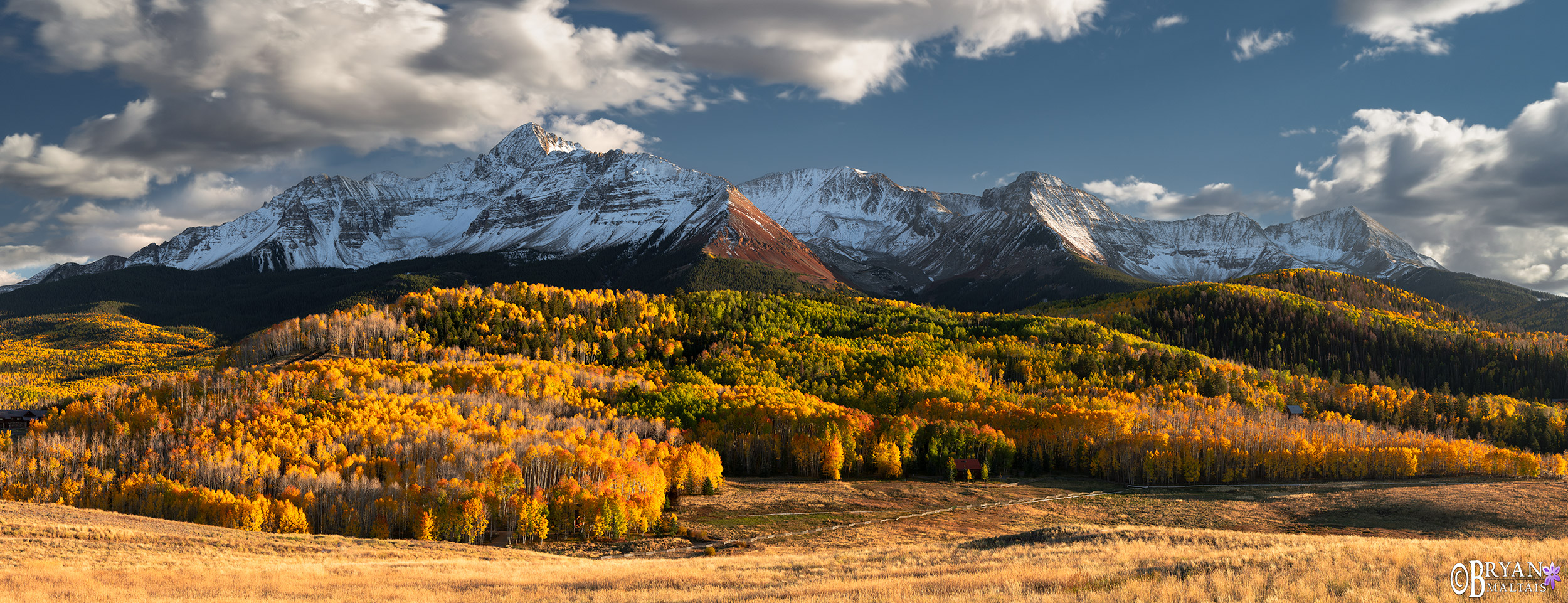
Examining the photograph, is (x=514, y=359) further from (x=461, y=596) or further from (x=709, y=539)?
(x=461, y=596)

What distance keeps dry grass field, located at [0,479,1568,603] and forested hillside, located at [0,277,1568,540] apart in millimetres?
16914

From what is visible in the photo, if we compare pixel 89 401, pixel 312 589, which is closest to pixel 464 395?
pixel 89 401

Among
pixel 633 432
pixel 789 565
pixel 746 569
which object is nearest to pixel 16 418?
pixel 633 432

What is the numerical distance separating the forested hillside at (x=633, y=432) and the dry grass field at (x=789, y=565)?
16914mm

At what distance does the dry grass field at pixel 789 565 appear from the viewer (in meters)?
34.9

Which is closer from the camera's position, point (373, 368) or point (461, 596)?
point (461, 596)

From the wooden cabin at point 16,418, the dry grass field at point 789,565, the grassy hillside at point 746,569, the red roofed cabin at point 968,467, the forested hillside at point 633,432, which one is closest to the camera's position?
the grassy hillside at point 746,569

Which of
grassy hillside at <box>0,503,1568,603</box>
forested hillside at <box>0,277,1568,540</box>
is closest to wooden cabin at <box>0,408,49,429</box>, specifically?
forested hillside at <box>0,277,1568,540</box>

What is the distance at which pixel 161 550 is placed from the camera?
49375 mm

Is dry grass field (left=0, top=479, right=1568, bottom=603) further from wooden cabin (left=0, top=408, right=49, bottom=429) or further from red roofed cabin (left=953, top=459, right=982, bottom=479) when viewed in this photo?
wooden cabin (left=0, top=408, right=49, bottom=429)

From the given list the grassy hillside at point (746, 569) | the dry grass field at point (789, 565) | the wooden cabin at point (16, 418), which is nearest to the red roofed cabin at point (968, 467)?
the dry grass field at point (789, 565)

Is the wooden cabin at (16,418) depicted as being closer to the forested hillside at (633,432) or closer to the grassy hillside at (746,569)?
the forested hillside at (633,432)

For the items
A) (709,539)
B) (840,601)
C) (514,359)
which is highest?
(514,359)

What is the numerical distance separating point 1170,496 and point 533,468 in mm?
78661
